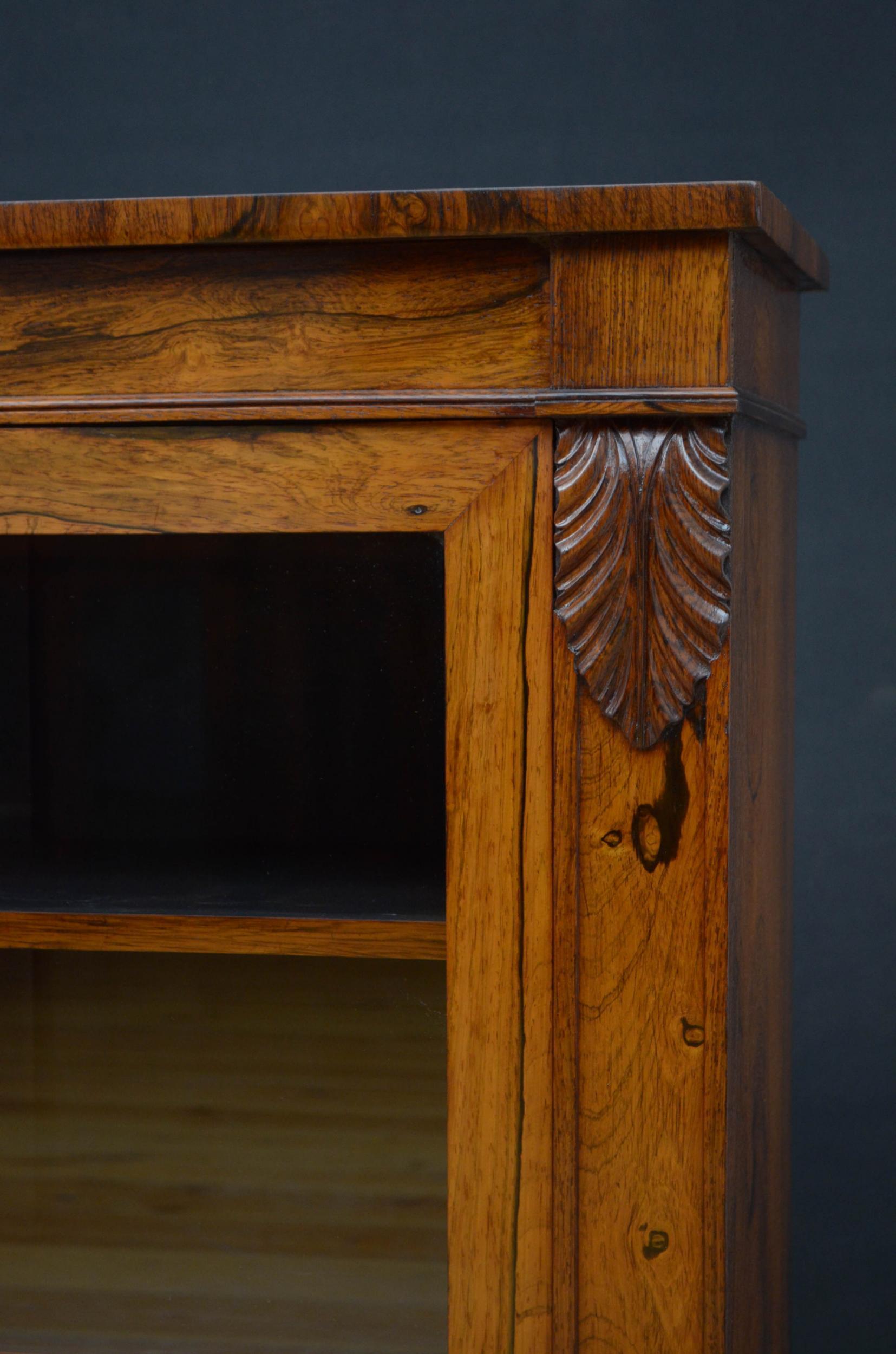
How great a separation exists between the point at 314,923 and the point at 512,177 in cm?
81

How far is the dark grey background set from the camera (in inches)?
51.1

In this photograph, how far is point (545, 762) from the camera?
2.30 feet

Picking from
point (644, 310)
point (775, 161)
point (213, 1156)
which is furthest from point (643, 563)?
point (775, 161)

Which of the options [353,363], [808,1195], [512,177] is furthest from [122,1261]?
[512,177]

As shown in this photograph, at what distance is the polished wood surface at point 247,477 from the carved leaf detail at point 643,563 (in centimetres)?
4

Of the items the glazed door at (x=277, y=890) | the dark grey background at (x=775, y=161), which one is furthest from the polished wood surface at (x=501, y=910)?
the dark grey background at (x=775, y=161)

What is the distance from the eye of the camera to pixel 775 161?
1306 millimetres

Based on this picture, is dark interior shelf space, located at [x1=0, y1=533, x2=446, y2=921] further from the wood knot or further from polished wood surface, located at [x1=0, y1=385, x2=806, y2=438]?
the wood knot

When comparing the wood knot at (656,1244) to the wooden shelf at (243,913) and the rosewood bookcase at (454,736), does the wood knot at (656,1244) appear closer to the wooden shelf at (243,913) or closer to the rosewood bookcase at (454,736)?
the rosewood bookcase at (454,736)

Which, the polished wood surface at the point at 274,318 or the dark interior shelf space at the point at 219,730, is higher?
the polished wood surface at the point at 274,318

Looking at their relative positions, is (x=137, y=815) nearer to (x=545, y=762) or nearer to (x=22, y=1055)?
(x=22, y=1055)

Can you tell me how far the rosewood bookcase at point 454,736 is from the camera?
68 centimetres

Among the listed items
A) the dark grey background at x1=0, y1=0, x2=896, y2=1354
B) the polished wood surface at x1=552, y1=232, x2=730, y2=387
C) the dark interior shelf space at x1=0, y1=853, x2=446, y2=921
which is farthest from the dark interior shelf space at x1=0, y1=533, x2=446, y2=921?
the dark grey background at x1=0, y1=0, x2=896, y2=1354

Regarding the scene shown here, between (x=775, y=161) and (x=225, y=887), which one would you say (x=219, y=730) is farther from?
(x=775, y=161)
